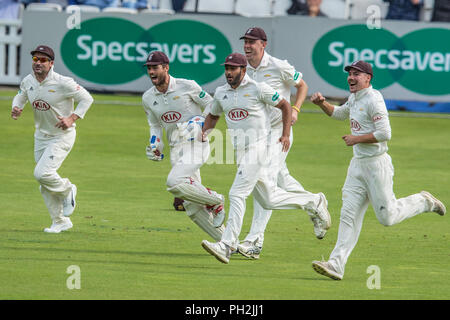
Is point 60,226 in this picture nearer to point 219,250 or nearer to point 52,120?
point 52,120

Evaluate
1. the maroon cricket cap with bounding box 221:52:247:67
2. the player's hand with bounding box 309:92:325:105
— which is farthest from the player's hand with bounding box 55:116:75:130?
the player's hand with bounding box 309:92:325:105

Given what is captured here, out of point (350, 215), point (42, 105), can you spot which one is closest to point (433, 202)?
point (350, 215)

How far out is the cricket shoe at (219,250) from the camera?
1026cm

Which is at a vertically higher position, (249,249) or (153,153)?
(153,153)

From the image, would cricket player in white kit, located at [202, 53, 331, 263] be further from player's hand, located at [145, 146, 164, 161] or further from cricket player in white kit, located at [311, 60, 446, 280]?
player's hand, located at [145, 146, 164, 161]

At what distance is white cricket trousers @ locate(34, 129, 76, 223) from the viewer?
1250 cm

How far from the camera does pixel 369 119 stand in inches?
399

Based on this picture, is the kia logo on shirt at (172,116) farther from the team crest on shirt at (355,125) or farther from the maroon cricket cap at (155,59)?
the team crest on shirt at (355,125)

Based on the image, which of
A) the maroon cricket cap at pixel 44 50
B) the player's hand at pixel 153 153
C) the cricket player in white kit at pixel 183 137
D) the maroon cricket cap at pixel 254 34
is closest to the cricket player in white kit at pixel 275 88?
the maroon cricket cap at pixel 254 34

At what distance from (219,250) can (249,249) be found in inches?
31.8

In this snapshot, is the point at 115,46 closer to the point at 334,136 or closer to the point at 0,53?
the point at 0,53

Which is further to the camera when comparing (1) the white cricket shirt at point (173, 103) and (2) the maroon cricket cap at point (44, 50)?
(2) the maroon cricket cap at point (44, 50)

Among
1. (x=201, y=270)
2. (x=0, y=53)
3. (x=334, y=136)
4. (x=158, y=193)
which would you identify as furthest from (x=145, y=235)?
(x=0, y=53)

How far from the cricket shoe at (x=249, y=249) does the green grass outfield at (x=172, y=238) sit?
0.33 feet
